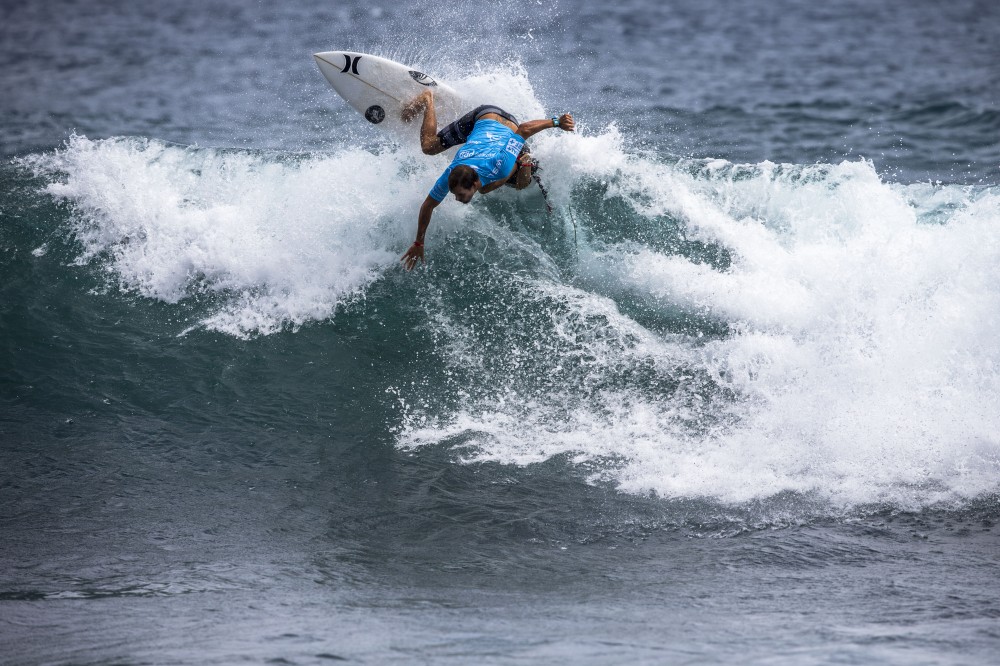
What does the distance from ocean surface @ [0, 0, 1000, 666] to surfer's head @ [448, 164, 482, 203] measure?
1313 mm

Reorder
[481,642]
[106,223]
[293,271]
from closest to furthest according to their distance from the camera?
[481,642] → [293,271] → [106,223]

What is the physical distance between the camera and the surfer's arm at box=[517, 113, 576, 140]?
8.14 metres

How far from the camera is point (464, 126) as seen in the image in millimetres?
8406

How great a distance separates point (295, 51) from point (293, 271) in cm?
1494

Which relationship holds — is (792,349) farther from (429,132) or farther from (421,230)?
(429,132)

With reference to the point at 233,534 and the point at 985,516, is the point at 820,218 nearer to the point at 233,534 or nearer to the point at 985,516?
the point at 985,516

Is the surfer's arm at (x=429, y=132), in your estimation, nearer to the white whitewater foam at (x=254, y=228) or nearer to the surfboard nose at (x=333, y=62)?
the white whitewater foam at (x=254, y=228)

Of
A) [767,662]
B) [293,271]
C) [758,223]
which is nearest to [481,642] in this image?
[767,662]

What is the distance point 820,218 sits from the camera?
926 centimetres

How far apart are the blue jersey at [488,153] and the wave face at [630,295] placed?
1006mm

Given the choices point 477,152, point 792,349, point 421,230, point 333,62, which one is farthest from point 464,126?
point 792,349

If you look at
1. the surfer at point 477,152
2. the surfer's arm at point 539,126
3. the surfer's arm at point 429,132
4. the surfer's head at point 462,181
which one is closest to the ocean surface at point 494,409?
the surfer's arm at point 429,132

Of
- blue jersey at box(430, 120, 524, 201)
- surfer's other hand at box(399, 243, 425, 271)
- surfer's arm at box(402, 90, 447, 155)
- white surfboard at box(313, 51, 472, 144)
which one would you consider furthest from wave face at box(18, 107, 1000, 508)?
blue jersey at box(430, 120, 524, 201)

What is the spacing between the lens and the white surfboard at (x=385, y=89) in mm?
9219
